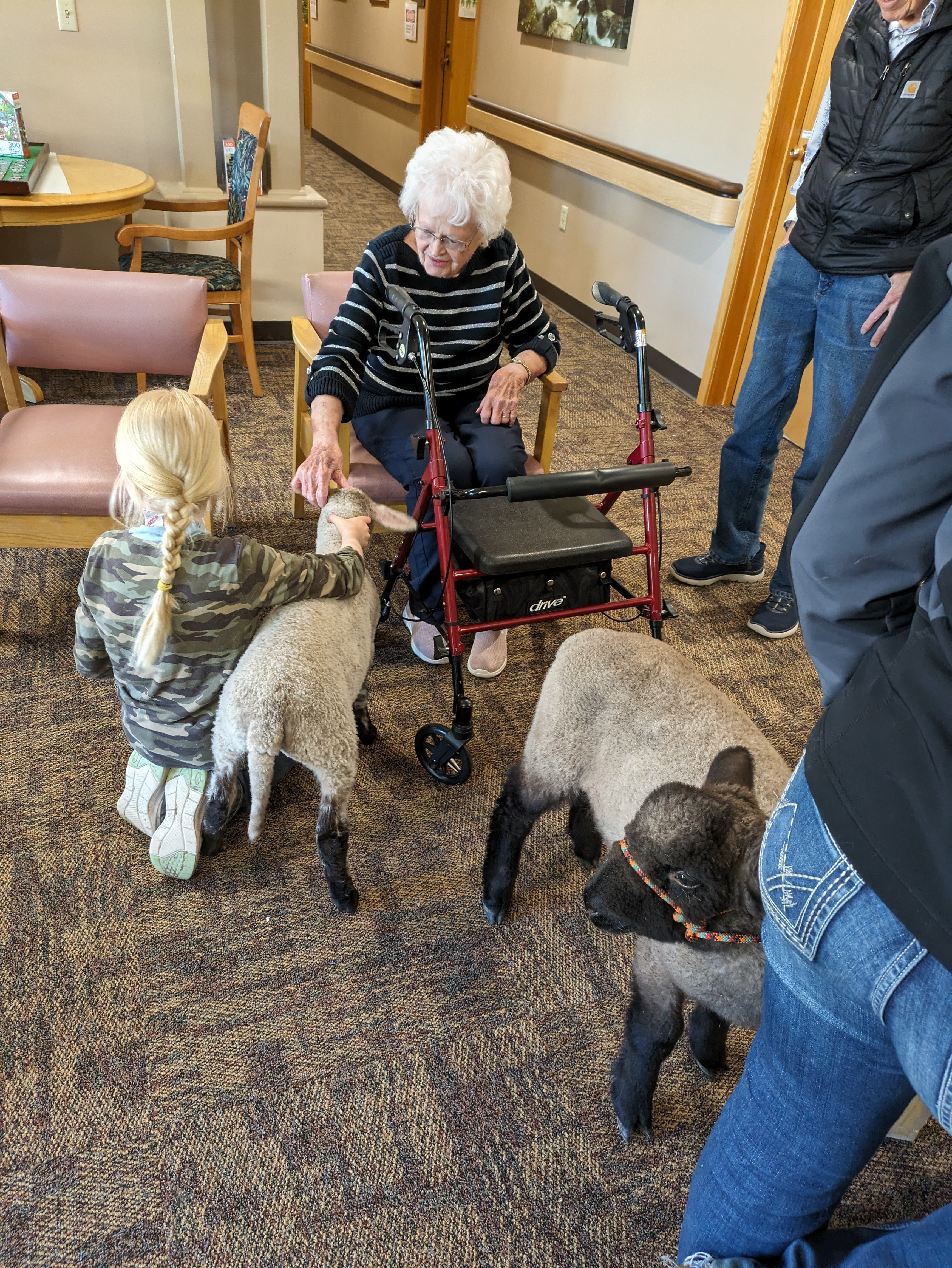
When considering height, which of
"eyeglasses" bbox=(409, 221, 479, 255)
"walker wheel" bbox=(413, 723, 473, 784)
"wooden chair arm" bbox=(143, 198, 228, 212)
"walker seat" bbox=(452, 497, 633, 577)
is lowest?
"walker wheel" bbox=(413, 723, 473, 784)

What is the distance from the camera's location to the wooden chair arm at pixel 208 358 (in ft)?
7.20

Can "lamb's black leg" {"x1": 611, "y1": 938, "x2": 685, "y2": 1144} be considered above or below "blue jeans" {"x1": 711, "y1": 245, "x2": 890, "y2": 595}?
below

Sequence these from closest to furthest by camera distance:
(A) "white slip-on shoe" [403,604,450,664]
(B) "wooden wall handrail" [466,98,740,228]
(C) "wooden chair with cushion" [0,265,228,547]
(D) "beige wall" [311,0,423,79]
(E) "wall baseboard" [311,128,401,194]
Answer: (C) "wooden chair with cushion" [0,265,228,547]
(A) "white slip-on shoe" [403,604,450,664]
(B) "wooden wall handrail" [466,98,740,228]
(D) "beige wall" [311,0,423,79]
(E) "wall baseboard" [311,128,401,194]

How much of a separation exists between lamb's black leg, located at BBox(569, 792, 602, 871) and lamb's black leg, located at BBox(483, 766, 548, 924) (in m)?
0.17

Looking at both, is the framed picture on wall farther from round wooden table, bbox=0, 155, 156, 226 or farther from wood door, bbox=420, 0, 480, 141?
round wooden table, bbox=0, 155, 156, 226

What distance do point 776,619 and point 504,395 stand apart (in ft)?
3.78

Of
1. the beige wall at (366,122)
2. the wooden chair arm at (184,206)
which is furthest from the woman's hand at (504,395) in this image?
the beige wall at (366,122)

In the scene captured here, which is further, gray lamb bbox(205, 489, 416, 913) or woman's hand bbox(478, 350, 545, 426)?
woman's hand bbox(478, 350, 545, 426)

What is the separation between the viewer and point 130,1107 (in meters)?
1.39

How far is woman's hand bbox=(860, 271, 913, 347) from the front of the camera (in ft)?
7.36

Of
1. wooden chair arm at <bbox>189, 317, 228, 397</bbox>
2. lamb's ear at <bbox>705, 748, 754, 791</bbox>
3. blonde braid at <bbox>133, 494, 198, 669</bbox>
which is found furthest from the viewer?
wooden chair arm at <bbox>189, 317, 228, 397</bbox>

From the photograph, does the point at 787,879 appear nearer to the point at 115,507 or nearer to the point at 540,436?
the point at 115,507

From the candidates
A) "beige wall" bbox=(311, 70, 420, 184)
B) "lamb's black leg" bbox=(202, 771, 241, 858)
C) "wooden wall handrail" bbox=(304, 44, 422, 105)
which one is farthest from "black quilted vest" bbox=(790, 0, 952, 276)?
"wooden wall handrail" bbox=(304, 44, 422, 105)

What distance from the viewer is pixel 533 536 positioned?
76.3 inches
